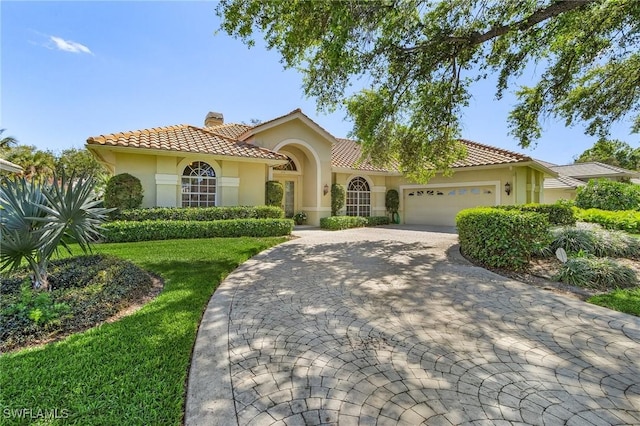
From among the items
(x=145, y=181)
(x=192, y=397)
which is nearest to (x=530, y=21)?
(x=192, y=397)

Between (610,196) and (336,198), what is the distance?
1580 centimetres

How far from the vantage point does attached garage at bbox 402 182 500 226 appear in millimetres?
17183

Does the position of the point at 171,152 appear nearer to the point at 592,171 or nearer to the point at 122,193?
the point at 122,193

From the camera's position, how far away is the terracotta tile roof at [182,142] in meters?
11.8

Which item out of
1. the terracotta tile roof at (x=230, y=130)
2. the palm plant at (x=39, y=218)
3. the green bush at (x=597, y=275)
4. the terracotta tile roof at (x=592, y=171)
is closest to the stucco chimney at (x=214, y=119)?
the terracotta tile roof at (x=230, y=130)

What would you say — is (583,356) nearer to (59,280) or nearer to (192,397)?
(192,397)

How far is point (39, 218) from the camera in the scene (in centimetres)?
437

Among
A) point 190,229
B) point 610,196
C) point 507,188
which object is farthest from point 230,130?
point 610,196

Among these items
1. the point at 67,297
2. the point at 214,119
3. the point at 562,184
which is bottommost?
the point at 67,297

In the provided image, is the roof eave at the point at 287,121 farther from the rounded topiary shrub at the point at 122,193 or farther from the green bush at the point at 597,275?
the green bush at the point at 597,275

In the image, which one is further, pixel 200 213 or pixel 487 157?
pixel 487 157

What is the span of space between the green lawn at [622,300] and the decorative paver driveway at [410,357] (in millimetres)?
376

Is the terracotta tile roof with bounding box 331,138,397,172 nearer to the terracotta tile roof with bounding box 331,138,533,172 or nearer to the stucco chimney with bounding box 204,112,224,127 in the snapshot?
the terracotta tile roof with bounding box 331,138,533,172

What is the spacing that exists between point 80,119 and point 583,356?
2229 cm
